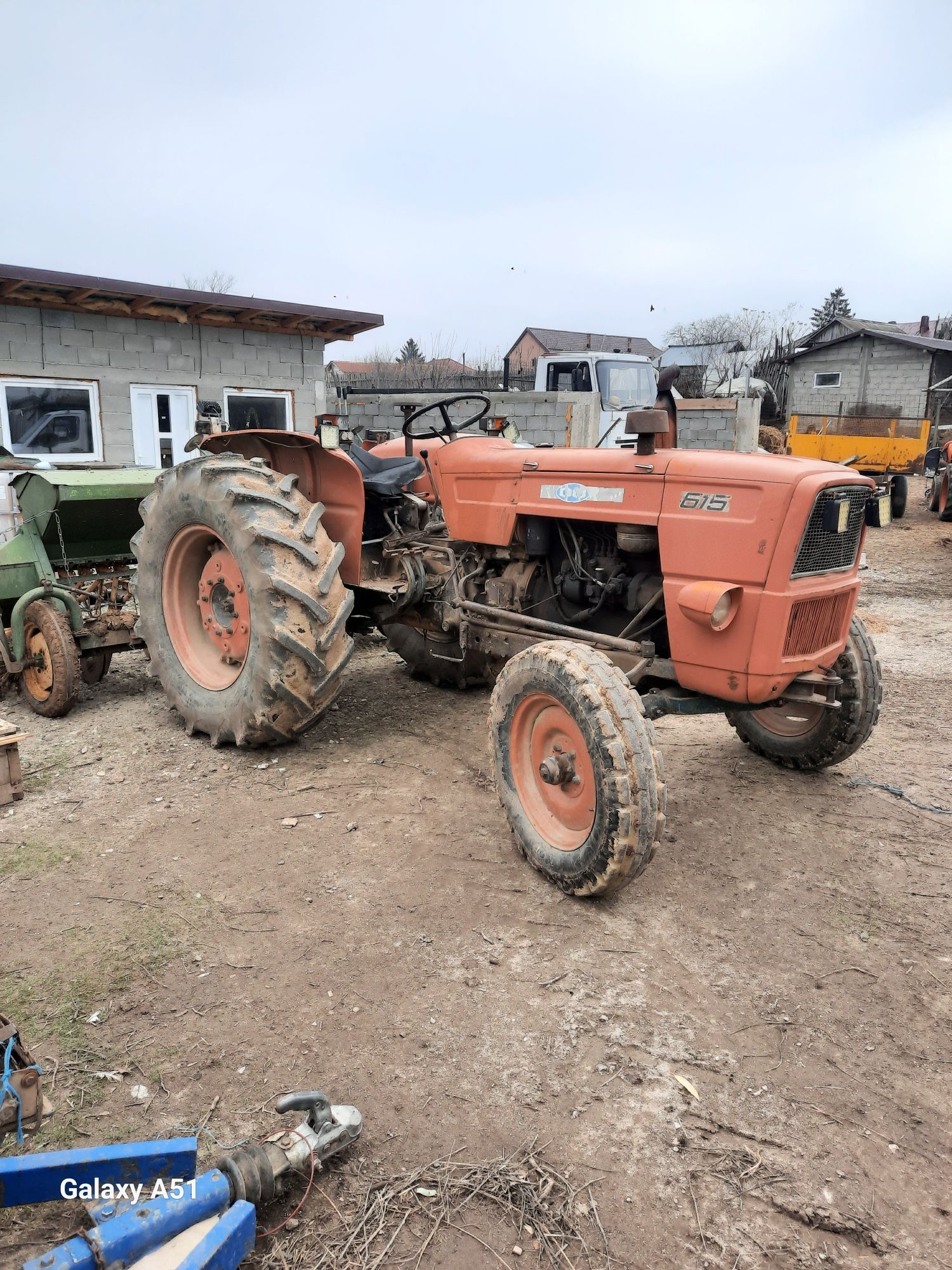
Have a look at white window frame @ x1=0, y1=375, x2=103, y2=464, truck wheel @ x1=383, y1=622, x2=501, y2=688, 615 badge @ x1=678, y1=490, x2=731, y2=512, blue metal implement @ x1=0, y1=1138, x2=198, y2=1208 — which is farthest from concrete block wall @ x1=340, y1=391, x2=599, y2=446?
blue metal implement @ x1=0, y1=1138, x2=198, y2=1208

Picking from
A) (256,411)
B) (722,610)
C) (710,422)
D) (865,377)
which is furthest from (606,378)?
(865,377)

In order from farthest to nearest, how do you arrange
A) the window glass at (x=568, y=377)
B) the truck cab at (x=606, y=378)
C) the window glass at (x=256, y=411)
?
the window glass at (x=568, y=377) < the truck cab at (x=606, y=378) < the window glass at (x=256, y=411)

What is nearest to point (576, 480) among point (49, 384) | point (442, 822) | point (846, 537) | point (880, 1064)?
point (846, 537)

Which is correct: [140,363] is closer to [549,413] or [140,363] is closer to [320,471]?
[549,413]

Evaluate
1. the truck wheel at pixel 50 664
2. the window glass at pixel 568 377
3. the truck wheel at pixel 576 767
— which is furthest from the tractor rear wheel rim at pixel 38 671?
the window glass at pixel 568 377

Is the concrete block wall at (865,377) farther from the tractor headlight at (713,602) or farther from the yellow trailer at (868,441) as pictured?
the tractor headlight at (713,602)

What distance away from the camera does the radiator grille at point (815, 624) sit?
124 inches

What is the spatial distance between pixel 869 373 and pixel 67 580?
2731 centimetres

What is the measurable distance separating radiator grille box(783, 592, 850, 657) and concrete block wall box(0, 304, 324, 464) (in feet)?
24.0

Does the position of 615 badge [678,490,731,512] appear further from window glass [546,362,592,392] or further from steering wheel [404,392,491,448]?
window glass [546,362,592,392]

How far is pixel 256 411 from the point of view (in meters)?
9.86

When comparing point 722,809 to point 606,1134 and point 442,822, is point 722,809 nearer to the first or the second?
point 442,822

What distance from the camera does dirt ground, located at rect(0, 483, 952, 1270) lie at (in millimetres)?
1983

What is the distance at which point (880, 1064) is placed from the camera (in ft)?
7.83
